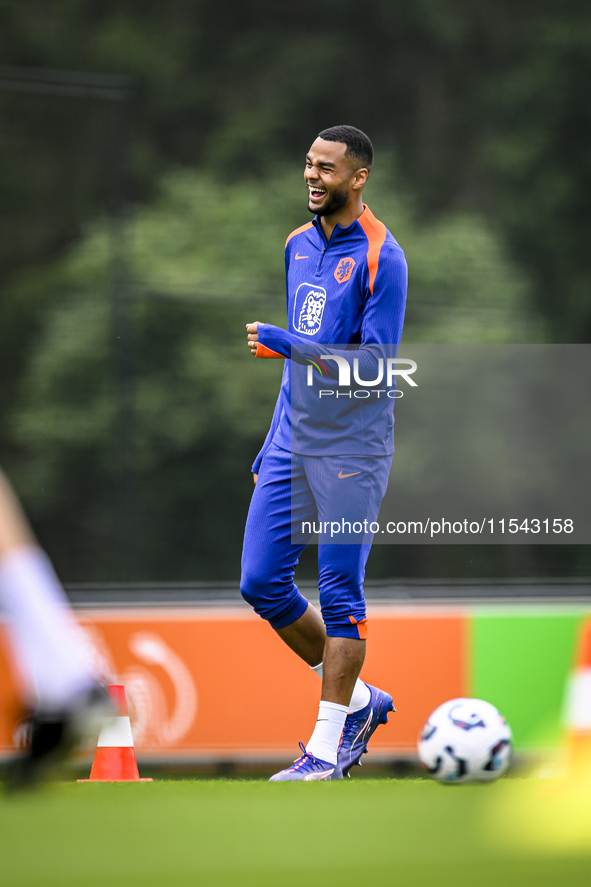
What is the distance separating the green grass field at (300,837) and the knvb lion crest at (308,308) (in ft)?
4.45

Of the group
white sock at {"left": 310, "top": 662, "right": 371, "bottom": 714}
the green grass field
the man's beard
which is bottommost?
the green grass field

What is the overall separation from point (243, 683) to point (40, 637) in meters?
3.10

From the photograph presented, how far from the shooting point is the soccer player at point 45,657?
2074 millimetres

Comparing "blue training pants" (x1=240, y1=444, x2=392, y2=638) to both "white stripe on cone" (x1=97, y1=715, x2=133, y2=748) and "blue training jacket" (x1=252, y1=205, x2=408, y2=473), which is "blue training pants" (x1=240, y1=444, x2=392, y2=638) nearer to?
"blue training jacket" (x1=252, y1=205, x2=408, y2=473)

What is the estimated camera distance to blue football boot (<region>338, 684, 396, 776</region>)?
3.50 metres

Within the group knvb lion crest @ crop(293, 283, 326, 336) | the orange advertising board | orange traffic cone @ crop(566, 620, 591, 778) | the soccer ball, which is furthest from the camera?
the orange advertising board

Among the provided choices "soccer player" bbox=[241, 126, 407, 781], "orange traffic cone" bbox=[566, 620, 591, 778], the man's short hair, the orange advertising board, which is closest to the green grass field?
"orange traffic cone" bbox=[566, 620, 591, 778]

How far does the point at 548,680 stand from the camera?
5.11m

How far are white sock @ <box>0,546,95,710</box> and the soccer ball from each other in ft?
4.43

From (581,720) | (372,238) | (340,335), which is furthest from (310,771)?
(372,238)

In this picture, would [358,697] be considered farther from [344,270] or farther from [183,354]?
[183,354]

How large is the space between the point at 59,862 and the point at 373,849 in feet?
1.87

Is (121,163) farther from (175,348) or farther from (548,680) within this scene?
(548,680)

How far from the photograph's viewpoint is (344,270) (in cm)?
343
